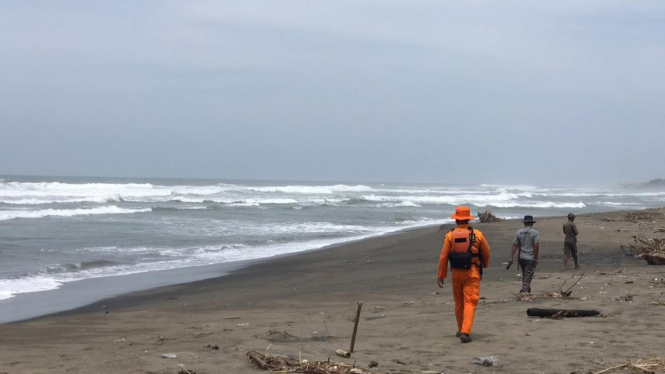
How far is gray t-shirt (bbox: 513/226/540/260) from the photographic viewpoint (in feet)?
32.2

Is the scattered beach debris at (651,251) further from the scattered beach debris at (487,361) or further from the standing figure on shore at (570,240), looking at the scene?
the scattered beach debris at (487,361)

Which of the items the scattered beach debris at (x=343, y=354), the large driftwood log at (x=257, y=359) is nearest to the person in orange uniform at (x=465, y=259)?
the scattered beach debris at (x=343, y=354)

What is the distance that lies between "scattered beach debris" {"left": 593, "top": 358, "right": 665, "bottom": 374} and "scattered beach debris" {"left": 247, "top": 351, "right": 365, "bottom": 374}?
2.01 m

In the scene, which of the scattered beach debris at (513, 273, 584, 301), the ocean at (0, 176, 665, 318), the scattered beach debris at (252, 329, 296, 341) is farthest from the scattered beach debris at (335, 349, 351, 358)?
the ocean at (0, 176, 665, 318)

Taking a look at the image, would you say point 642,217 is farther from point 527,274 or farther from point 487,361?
point 487,361

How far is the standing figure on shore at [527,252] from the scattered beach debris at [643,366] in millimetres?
4102

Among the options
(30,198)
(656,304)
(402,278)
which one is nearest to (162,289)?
(402,278)

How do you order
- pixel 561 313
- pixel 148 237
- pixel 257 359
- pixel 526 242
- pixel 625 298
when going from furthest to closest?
pixel 148 237 < pixel 526 242 < pixel 625 298 < pixel 561 313 < pixel 257 359

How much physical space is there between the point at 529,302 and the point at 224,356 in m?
4.55

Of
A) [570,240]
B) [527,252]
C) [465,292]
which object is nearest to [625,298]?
[527,252]

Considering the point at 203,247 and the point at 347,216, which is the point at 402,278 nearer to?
the point at 203,247

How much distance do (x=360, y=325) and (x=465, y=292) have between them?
4.74ft

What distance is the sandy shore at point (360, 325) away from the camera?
602 cm

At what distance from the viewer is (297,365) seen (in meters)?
5.60
